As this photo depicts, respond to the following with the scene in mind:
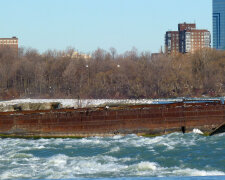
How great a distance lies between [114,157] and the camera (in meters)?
24.8

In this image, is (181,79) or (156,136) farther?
(181,79)

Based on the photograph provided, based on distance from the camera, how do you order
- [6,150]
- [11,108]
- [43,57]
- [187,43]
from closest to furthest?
[6,150]
[11,108]
[43,57]
[187,43]

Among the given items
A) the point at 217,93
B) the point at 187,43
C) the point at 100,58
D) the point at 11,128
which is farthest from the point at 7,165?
the point at 187,43

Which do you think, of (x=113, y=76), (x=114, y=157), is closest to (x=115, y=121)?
(x=114, y=157)

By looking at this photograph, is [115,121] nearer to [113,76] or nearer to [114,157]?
[114,157]

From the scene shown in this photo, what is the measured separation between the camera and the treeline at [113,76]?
8044cm

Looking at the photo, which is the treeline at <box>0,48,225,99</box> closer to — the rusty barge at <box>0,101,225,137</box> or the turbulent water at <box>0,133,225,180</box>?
the rusty barge at <box>0,101,225,137</box>

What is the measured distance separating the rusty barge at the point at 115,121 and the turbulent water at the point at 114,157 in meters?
0.81

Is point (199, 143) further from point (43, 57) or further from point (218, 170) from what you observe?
point (43, 57)

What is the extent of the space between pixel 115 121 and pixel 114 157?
6.71 meters

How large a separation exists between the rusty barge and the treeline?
40.8 meters

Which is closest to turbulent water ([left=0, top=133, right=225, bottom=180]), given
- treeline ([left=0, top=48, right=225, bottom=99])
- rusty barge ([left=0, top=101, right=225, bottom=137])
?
rusty barge ([left=0, top=101, right=225, bottom=137])

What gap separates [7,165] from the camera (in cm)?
2364

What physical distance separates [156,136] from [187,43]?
168173 millimetres
